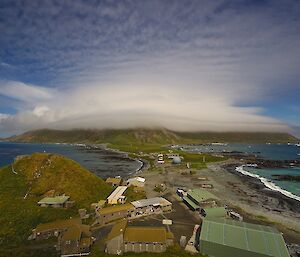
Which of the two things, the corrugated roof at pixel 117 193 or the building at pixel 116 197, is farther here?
the corrugated roof at pixel 117 193

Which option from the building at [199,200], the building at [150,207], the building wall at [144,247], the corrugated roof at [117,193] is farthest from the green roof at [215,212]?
the corrugated roof at [117,193]

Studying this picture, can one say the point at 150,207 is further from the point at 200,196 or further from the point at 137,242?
the point at 137,242

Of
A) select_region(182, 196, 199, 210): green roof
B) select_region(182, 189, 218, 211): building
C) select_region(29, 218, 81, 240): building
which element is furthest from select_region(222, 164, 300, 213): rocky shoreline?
select_region(29, 218, 81, 240): building

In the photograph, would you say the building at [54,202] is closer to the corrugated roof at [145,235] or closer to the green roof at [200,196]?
the corrugated roof at [145,235]

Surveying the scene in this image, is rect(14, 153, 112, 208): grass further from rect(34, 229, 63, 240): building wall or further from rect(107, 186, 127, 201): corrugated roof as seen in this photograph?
rect(34, 229, 63, 240): building wall

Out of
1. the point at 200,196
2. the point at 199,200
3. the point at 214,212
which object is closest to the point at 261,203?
the point at 200,196

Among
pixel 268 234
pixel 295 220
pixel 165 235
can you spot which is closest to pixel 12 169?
pixel 165 235

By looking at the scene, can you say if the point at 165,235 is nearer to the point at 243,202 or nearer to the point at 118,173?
the point at 243,202
